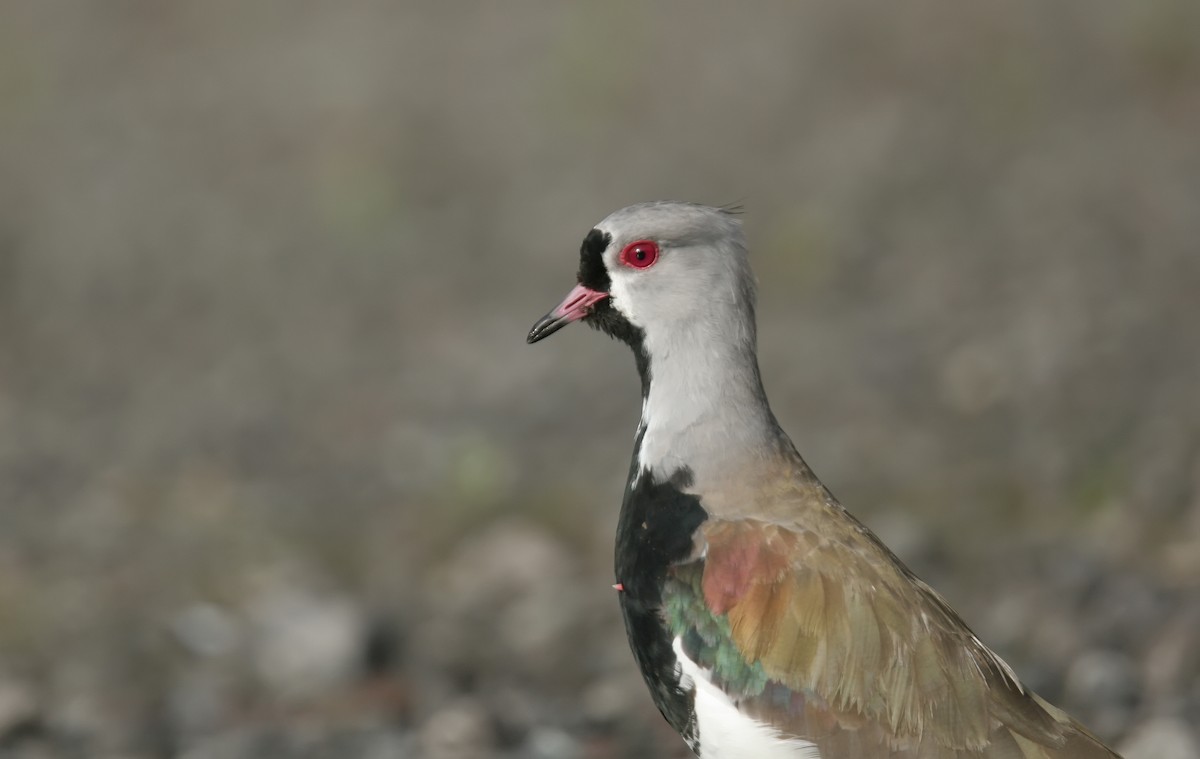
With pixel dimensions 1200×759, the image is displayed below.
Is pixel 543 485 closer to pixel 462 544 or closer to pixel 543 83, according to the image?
pixel 462 544

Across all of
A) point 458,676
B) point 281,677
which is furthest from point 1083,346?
point 281,677

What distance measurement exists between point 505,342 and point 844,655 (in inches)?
262

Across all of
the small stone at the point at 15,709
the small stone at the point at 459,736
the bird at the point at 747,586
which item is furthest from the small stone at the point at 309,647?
the bird at the point at 747,586

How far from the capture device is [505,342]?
36.5 ft

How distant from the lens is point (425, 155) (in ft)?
44.2

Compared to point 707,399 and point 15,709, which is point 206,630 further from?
point 707,399

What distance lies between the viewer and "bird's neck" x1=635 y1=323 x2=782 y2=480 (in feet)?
16.6

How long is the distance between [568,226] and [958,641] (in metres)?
7.91

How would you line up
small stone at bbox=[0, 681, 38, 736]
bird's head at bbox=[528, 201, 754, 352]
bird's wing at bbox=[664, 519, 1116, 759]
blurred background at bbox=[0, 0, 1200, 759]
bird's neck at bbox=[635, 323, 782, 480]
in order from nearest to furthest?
bird's wing at bbox=[664, 519, 1116, 759] → bird's neck at bbox=[635, 323, 782, 480] → bird's head at bbox=[528, 201, 754, 352] → small stone at bbox=[0, 681, 38, 736] → blurred background at bbox=[0, 0, 1200, 759]

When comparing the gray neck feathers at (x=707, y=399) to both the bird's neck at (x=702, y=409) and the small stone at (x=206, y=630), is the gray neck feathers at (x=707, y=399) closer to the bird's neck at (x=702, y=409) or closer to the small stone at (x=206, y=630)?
the bird's neck at (x=702, y=409)

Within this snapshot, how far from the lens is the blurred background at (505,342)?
7.44 m

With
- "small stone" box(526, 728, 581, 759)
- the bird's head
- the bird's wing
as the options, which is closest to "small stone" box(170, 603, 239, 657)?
"small stone" box(526, 728, 581, 759)

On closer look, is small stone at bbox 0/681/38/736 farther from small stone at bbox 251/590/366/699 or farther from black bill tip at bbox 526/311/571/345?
black bill tip at bbox 526/311/571/345

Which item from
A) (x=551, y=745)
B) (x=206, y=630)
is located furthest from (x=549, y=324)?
(x=206, y=630)
